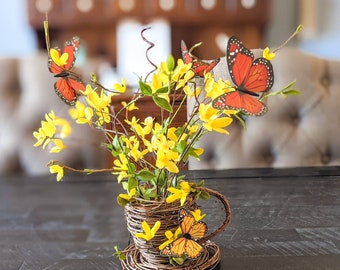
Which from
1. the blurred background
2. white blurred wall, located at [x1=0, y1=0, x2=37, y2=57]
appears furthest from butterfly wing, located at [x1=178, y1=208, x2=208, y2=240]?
white blurred wall, located at [x1=0, y1=0, x2=37, y2=57]

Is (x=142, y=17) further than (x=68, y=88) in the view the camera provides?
Yes

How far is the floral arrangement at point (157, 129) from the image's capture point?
489 mm

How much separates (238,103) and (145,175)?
0.14 metres

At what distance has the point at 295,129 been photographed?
1265 mm

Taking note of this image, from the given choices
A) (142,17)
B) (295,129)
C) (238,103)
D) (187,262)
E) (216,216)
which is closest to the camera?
(238,103)

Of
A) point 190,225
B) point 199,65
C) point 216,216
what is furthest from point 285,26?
point 190,225

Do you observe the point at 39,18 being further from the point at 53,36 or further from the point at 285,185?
the point at 285,185

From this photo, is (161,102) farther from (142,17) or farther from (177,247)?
(142,17)

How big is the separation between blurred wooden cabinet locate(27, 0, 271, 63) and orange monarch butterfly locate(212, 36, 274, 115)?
227 cm

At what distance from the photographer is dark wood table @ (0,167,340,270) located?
63 cm

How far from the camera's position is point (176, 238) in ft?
1.69

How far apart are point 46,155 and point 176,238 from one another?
87cm

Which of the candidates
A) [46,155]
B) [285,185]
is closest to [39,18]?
[46,155]

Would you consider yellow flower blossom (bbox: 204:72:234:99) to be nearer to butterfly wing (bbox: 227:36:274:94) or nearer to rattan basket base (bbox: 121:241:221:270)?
butterfly wing (bbox: 227:36:274:94)
